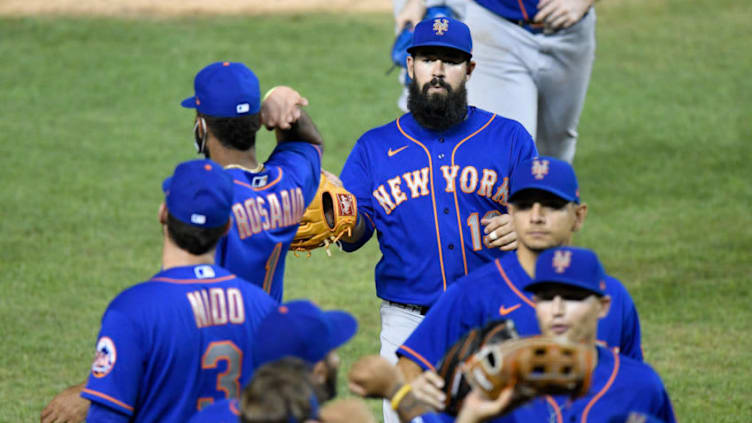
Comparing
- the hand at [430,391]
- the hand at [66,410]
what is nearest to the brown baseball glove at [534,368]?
the hand at [430,391]

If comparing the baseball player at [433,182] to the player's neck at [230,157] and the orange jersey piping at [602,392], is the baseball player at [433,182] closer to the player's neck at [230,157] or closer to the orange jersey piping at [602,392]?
the player's neck at [230,157]

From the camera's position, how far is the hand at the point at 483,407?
118 inches

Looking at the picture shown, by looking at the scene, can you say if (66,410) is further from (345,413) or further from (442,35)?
(442,35)

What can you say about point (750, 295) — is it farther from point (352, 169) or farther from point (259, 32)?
point (259, 32)

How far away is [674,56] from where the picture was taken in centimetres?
1809

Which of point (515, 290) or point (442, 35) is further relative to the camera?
point (442, 35)

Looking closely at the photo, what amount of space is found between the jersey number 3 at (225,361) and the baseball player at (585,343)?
0.62 metres

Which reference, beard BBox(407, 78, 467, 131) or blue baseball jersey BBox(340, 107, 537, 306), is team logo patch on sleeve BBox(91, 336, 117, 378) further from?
beard BBox(407, 78, 467, 131)

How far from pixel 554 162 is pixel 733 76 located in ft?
43.9

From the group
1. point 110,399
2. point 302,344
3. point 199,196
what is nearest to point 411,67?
point 199,196

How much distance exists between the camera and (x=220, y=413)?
3.34 m

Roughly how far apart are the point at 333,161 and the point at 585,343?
32.1 ft

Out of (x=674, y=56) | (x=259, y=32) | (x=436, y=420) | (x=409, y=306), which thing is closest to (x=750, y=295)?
(x=409, y=306)

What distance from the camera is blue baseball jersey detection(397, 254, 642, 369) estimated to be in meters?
4.16
